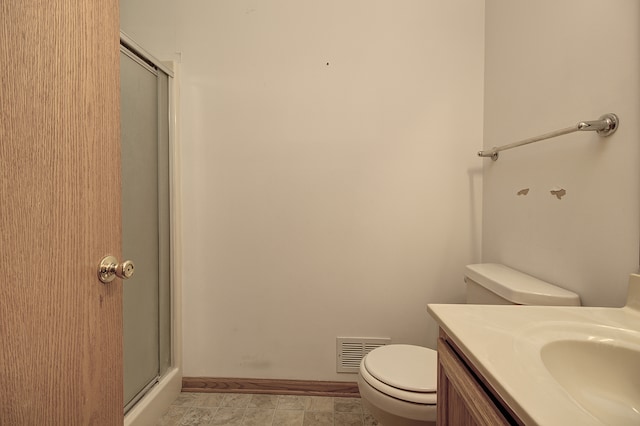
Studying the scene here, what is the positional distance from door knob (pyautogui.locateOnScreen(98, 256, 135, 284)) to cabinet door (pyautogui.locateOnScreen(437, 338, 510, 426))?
0.72 meters

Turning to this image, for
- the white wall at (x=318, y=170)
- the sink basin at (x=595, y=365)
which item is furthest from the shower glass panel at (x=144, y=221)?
the sink basin at (x=595, y=365)

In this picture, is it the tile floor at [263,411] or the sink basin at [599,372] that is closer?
the sink basin at [599,372]

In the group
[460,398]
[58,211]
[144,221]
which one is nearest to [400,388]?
[460,398]

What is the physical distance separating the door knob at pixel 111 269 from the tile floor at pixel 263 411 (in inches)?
42.5

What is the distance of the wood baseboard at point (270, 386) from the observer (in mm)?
1451

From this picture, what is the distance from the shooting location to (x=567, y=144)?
3.00 feet

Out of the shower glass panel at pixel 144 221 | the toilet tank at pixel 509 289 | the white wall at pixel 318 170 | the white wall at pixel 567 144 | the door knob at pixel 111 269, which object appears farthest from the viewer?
the white wall at pixel 318 170

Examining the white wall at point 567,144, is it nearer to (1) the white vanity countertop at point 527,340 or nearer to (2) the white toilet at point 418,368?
(2) the white toilet at point 418,368

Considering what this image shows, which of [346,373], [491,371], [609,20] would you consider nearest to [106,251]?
[491,371]

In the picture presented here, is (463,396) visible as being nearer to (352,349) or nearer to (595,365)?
(595,365)

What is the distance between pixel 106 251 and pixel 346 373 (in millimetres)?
1308

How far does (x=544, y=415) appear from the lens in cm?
33

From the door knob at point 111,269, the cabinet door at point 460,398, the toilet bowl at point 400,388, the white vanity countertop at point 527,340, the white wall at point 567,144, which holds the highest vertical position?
the white wall at point 567,144

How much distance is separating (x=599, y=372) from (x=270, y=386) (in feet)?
4.55
